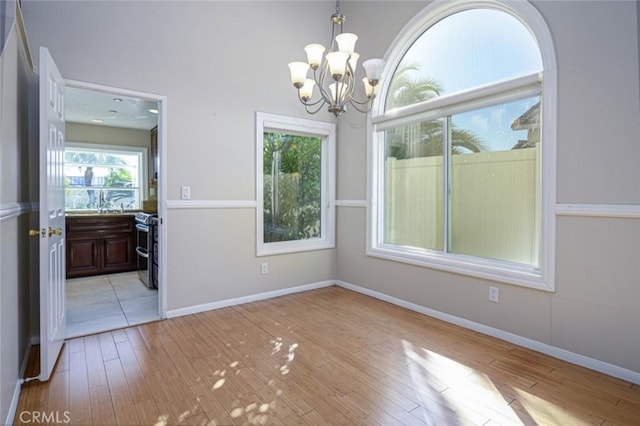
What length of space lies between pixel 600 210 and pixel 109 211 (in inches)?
265

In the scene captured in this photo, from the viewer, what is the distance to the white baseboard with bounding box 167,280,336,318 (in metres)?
3.39

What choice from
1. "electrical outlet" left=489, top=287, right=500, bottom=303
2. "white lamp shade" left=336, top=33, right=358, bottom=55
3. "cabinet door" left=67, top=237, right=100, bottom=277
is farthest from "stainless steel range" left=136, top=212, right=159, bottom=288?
"electrical outlet" left=489, top=287, right=500, bottom=303

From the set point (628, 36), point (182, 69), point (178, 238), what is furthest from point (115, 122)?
point (628, 36)

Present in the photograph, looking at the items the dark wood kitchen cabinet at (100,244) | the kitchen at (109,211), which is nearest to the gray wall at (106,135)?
the kitchen at (109,211)

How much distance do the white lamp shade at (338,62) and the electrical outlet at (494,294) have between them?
7.10ft

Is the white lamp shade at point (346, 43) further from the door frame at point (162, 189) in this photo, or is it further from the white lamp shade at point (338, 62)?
the door frame at point (162, 189)


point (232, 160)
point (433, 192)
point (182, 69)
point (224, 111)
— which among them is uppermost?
point (182, 69)

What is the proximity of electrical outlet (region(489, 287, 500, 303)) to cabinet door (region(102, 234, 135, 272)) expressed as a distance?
5.08m

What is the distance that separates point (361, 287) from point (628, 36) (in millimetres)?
3252

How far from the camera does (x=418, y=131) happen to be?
3.64 metres

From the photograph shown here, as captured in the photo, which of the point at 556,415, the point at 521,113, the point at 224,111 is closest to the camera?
the point at 556,415

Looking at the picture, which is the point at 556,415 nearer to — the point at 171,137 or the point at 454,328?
the point at 454,328

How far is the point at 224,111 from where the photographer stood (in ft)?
11.8

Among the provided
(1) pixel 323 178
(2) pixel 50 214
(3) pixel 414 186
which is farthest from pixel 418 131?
(2) pixel 50 214
